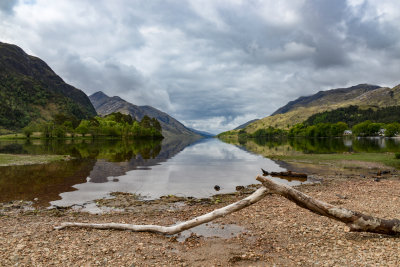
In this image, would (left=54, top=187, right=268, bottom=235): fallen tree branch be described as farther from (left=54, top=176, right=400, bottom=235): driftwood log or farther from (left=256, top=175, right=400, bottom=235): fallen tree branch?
(left=256, top=175, right=400, bottom=235): fallen tree branch

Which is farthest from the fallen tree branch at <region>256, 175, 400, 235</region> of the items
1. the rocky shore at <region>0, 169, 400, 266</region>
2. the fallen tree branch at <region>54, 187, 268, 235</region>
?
the fallen tree branch at <region>54, 187, 268, 235</region>

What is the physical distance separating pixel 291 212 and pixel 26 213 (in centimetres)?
1975

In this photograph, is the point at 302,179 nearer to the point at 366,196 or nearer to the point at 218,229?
the point at 366,196

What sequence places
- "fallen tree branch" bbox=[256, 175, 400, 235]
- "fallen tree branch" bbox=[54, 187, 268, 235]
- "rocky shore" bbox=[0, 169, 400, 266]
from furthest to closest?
"fallen tree branch" bbox=[54, 187, 268, 235] < "fallen tree branch" bbox=[256, 175, 400, 235] < "rocky shore" bbox=[0, 169, 400, 266]

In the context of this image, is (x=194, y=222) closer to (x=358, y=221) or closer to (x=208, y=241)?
(x=208, y=241)

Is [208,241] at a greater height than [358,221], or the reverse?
[358,221]

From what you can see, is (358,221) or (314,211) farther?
(314,211)

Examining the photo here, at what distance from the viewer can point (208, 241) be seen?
13008mm

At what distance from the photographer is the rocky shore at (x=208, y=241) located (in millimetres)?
10266

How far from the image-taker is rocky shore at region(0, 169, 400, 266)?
10.3 metres

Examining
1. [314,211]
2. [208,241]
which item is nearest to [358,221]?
[314,211]

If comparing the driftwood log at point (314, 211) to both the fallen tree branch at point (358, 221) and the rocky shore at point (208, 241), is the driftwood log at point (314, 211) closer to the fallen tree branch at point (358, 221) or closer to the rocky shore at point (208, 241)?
the fallen tree branch at point (358, 221)

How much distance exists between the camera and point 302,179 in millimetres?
34875

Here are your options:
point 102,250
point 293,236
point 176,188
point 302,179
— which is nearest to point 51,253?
point 102,250
